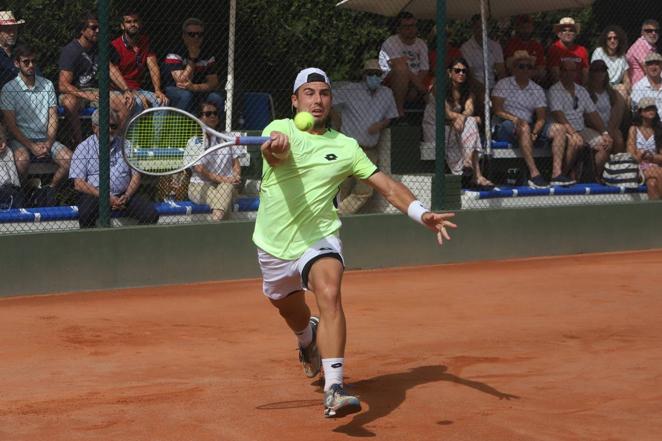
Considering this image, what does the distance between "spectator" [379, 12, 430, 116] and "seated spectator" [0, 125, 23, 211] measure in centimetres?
448

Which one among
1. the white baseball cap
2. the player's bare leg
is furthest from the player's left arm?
the white baseball cap

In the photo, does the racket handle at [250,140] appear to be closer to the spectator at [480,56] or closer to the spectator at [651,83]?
the spectator at [480,56]

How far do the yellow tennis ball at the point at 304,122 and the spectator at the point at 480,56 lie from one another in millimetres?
7629

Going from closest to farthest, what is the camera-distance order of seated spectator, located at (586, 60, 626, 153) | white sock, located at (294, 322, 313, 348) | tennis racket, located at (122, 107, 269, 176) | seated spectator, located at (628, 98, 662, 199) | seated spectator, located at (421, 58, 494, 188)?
white sock, located at (294, 322, 313, 348), tennis racket, located at (122, 107, 269, 176), seated spectator, located at (421, 58, 494, 188), seated spectator, located at (628, 98, 662, 199), seated spectator, located at (586, 60, 626, 153)

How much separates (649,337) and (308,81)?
3.66 metres

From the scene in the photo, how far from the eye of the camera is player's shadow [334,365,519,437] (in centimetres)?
657

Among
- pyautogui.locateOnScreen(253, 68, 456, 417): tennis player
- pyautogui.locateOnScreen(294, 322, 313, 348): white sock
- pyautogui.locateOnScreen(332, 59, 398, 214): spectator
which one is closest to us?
pyautogui.locateOnScreen(253, 68, 456, 417): tennis player

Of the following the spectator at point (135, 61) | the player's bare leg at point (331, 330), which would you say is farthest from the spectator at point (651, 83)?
the player's bare leg at point (331, 330)

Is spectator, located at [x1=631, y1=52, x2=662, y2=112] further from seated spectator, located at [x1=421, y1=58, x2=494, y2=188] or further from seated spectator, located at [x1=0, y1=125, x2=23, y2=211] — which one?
seated spectator, located at [x1=0, y1=125, x2=23, y2=211]

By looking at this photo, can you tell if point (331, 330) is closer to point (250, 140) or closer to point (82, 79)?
point (250, 140)

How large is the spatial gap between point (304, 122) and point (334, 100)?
6.73 m

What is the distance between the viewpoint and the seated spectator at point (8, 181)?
10.8 meters

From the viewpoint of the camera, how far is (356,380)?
7637mm

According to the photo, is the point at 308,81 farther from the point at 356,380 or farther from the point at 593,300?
the point at 593,300
